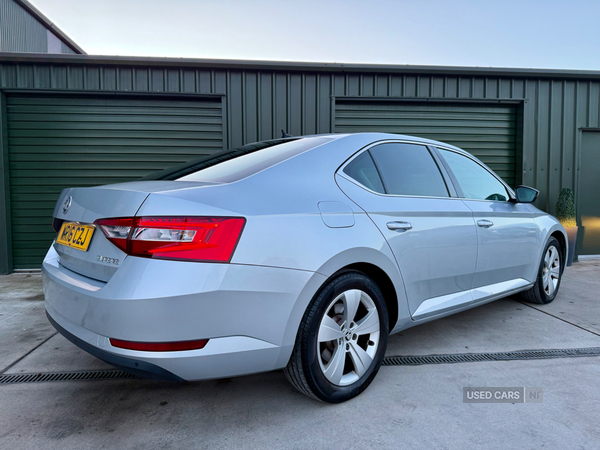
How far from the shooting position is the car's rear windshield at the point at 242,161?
186 centimetres

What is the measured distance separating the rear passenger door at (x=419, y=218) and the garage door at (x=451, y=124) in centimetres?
372

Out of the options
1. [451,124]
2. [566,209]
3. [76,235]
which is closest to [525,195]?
[76,235]

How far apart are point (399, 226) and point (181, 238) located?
124 centimetres

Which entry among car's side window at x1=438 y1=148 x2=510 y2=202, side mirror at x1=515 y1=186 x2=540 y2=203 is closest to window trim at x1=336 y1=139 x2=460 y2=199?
car's side window at x1=438 y1=148 x2=510 y2=202

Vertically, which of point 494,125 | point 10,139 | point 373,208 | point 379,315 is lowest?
point 379,315

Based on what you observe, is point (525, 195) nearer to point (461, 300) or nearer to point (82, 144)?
point (461, 300)

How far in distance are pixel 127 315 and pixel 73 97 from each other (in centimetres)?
568

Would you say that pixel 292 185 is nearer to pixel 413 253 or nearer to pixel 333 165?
pixel 333 165

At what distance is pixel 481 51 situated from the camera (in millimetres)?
8188

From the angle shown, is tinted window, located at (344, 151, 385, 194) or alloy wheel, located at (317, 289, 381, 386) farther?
tinted window, located at (344, 151, 385, 194)

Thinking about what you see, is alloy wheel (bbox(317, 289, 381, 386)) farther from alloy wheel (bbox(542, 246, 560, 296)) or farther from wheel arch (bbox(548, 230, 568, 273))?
wheel arch (bbox(548, 230, 568, 273))

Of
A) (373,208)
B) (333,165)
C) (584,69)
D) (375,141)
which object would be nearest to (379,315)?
(373,208)

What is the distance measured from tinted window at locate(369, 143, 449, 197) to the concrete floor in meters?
1.14

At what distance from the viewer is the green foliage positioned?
6.15m
